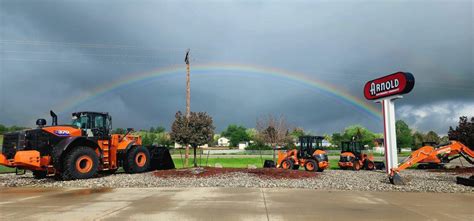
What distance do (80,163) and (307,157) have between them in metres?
13.9

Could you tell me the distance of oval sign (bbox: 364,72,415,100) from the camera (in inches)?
728

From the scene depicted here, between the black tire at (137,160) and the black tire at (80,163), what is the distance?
1.83 metres

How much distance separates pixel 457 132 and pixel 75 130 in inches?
1197

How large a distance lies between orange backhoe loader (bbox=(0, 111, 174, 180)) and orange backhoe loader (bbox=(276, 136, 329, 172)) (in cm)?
925

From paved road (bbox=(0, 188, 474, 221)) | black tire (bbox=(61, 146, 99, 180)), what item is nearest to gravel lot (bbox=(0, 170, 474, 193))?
black tire (bbox=(61, 146, 99, 180))

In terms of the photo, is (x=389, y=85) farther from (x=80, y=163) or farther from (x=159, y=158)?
(x=80, y=163)

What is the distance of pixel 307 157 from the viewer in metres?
22.8

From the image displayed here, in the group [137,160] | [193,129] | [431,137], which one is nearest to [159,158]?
[137,160]

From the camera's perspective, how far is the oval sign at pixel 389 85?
60.6 feet

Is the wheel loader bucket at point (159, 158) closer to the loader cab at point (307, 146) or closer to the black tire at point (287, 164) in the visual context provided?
the black tire at point (287, 164)

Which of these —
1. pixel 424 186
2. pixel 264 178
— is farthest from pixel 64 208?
pixel 424 186

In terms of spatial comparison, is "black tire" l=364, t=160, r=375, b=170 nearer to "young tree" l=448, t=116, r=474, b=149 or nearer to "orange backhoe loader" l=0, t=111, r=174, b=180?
"young tree" l=448, t=116, r=474, b=149

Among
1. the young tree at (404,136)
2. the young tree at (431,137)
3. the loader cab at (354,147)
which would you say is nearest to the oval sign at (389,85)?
the loader cab at (354,147)

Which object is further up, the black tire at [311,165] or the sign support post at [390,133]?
the sign support post at [390,133]
